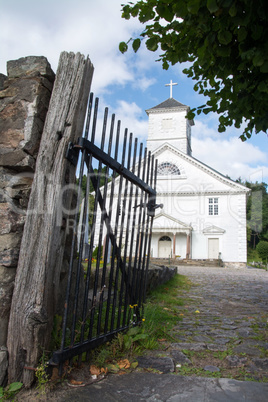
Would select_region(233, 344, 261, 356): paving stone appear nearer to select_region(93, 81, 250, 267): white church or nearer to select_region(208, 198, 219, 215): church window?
select_region(93, 81, 250, 267): white church

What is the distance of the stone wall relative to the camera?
95.6 inches

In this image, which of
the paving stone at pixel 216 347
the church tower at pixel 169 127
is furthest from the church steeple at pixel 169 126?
the paving stone at pixel 216 347

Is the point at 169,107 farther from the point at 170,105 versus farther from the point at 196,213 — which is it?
the point at 196,213

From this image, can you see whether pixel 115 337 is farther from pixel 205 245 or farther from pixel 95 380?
pixel 205 245

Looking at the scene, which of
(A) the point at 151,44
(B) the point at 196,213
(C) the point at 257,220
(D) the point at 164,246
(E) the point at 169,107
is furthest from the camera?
(C) the point at 257,220

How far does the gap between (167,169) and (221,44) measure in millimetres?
28763

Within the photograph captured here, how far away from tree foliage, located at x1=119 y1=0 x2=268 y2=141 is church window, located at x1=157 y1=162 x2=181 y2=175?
26906 millimetres

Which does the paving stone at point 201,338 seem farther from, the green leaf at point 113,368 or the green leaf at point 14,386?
the green leaf at point 14,386

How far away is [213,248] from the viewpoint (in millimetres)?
28953

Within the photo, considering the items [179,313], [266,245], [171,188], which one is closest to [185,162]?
[171,188]

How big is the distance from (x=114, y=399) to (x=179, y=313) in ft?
9.89

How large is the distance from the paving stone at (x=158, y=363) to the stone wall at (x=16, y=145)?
4.04ft

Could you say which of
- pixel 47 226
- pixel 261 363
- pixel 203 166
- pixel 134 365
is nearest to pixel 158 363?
pixel 134 365

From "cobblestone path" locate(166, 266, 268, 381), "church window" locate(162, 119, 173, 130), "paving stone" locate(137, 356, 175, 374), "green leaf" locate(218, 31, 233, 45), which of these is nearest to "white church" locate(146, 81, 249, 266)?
"church window" locate(162, 119, 173, 130)
